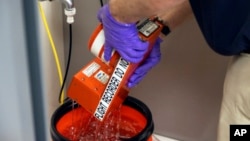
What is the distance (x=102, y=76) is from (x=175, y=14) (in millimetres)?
293

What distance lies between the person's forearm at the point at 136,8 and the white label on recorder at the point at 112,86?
0.14 metres

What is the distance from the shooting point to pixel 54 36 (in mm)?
1463

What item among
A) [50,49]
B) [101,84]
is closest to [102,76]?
[101,84]

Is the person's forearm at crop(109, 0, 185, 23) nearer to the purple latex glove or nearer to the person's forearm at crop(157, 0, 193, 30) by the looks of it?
the purple latex glove

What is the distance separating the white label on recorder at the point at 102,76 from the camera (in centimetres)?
113

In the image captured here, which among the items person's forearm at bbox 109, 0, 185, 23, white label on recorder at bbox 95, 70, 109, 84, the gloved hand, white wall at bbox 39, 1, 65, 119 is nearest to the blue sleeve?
person's forearm at bbox 109, 0, 185, 23

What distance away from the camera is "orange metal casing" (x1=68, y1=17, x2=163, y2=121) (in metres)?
1.09

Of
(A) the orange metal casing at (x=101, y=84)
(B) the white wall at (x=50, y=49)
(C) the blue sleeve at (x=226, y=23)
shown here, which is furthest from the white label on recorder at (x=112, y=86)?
(B) the white wall at (x=50, y=49)

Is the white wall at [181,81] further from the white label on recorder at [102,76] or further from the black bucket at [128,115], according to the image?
the white label on recorder at [102,76]

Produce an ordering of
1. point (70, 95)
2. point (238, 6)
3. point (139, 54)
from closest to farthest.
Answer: point (238, 6) < point (139, 54) < point (70, 95)

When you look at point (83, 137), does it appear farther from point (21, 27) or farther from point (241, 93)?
point (241, 93)

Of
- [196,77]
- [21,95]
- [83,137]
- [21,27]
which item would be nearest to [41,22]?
[21,27]

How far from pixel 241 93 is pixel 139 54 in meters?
Result: 0.29

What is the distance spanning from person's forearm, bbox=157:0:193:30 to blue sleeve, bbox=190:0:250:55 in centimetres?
19
